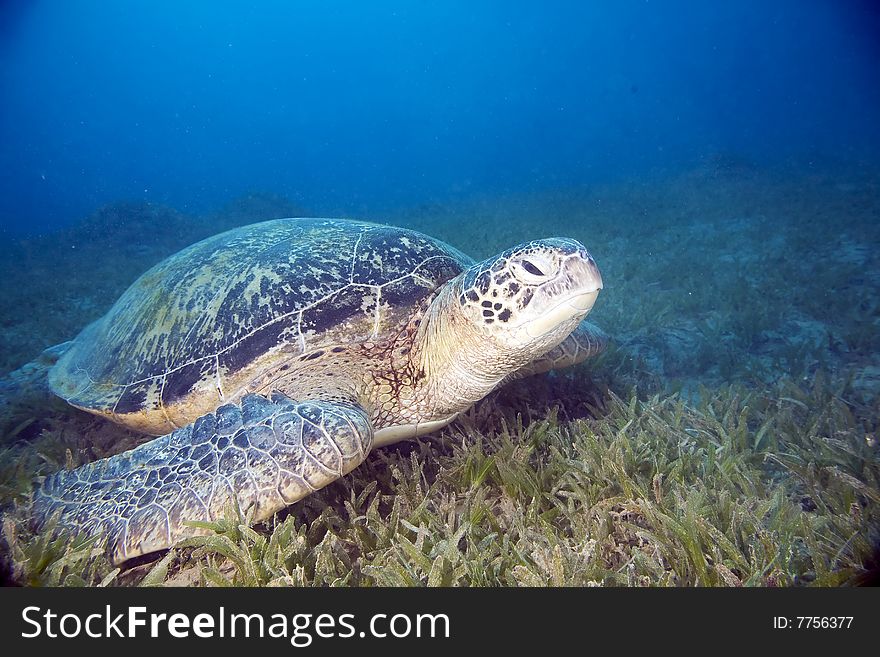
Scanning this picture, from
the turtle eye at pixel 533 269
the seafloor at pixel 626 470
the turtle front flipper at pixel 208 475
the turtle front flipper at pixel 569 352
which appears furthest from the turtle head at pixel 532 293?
the turtle front flipper at pixel 569 352

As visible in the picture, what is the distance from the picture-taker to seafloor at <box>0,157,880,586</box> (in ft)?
4.71

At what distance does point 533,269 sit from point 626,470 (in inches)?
39.0

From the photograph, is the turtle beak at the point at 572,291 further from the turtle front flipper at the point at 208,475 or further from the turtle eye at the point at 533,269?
the turtle front flipper at the point at 208,475

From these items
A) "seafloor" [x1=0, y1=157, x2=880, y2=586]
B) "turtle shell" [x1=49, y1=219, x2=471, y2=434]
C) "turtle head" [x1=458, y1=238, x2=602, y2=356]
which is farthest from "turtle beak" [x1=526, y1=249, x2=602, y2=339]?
"turtle shell" [x1=49, y1=219, x2=471, y2=434]

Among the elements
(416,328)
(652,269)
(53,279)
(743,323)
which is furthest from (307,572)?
(53,279)

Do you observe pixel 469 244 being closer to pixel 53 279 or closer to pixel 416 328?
pixel 416 328

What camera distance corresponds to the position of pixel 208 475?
1711 mm

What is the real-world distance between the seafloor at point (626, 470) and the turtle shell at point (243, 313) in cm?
55

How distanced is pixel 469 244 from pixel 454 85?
109126 millimetres

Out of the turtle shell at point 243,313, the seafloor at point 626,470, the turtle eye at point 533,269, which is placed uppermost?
the turtle eye at point 533,269

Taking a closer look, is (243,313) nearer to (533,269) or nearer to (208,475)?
(208,475)

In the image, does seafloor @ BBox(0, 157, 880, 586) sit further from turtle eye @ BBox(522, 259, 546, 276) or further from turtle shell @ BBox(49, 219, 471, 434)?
turtle eye @ BBox(522, 259, 546, 276)

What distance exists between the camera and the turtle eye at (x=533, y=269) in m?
1.86
